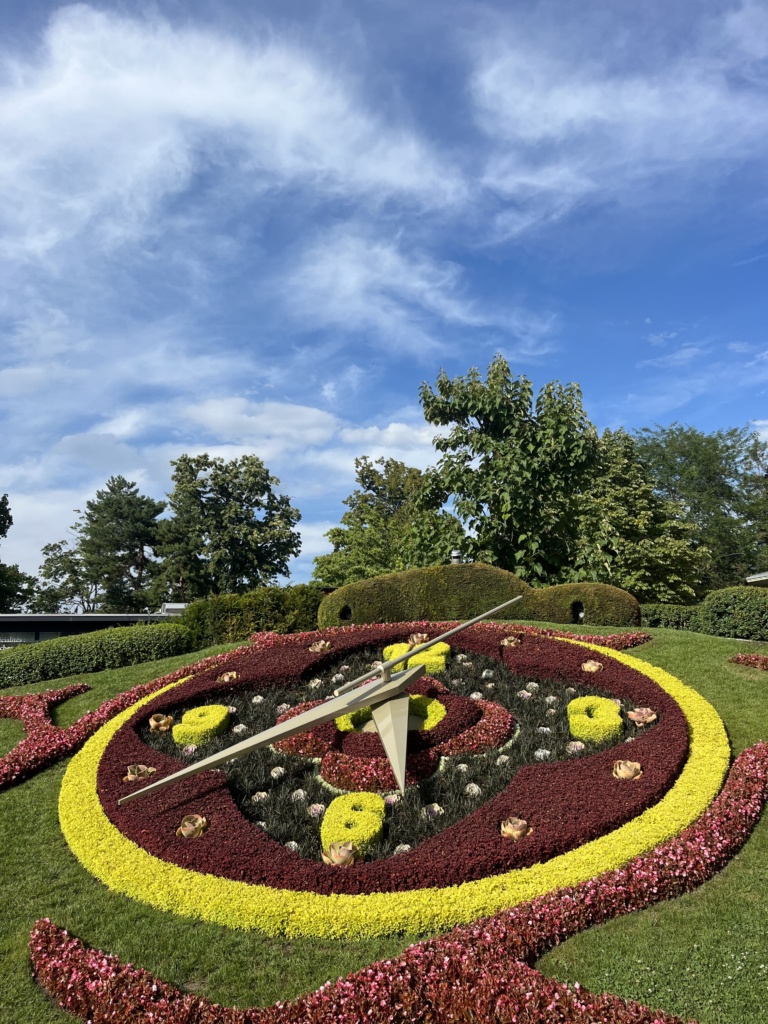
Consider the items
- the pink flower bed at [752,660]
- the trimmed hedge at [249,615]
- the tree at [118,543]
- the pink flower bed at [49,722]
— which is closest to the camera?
the pink flower bed at [49,722]

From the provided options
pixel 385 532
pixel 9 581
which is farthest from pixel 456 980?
pixel 9 581

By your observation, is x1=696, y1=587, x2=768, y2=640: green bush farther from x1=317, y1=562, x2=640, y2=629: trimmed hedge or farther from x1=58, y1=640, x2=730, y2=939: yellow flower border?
x1=58, y1=640, x2=730, y2=939: yellow flower border

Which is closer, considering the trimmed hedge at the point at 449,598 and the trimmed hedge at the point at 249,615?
the trimmed hedge at the point at 449,598

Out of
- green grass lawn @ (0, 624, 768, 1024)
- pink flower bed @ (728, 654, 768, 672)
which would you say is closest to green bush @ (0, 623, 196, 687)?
green grass lawn @ (0, 624, 768, 1024)

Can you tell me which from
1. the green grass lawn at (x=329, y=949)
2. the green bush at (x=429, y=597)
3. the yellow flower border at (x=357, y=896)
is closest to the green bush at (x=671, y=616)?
the green bush at (x=429, y=597)

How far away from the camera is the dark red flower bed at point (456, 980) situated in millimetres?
3652

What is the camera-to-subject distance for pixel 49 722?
8703mm

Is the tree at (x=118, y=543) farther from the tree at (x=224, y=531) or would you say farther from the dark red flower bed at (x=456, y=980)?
the dark red flower bed at (x=456, y=980)

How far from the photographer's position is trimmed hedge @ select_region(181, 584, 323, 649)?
12664 millimetres

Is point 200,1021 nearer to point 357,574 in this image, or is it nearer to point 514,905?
point 514,905

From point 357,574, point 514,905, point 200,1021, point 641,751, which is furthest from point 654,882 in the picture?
point 357,574

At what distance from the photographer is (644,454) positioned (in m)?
36.4

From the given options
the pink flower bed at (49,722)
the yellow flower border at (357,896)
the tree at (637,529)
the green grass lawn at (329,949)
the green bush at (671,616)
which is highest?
the tree at (637,529)

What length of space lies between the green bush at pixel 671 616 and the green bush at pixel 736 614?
1.40 feet
